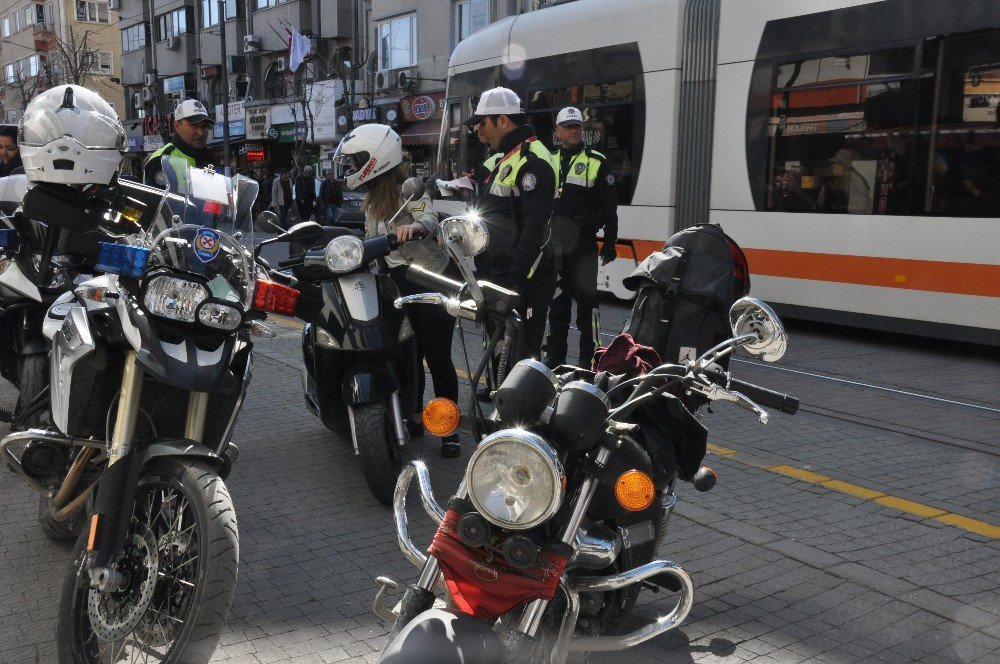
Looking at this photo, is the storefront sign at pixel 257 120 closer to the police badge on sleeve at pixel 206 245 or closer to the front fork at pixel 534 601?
the police badge on sleeve at pixel 206 245

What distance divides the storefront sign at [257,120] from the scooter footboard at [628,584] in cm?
4115

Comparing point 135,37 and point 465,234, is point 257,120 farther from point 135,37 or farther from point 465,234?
point 465,234

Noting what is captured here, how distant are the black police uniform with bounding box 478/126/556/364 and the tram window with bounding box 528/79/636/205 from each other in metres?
5.33

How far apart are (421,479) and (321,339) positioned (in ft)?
7.17

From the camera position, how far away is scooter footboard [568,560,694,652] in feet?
8.02

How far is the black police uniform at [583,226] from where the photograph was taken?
7637mm

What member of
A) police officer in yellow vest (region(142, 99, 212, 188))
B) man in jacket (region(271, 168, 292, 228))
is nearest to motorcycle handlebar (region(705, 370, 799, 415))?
police officer in yellow vest (region(142, 99, 212, 188))

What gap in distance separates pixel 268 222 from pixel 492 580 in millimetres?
1958

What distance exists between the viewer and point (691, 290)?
136 inches

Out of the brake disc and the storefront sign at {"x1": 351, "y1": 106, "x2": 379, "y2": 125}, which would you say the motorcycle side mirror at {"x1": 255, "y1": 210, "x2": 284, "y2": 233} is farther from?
the storefront sign at {"x1": 351, "y1": 106, "x2": 379, "y2": 125}

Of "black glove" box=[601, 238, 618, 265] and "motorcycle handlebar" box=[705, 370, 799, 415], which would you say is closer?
"motorcycle handlebar" box=[705, 370, 799, 415]

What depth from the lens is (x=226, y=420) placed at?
328 cm

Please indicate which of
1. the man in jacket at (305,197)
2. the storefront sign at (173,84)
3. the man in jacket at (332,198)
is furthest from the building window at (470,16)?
the storefront sign at (173,84)

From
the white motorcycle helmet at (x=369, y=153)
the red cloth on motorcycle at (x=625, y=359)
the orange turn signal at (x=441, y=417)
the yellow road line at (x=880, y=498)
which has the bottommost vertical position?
the yellow road line at (x=880, y=498)
